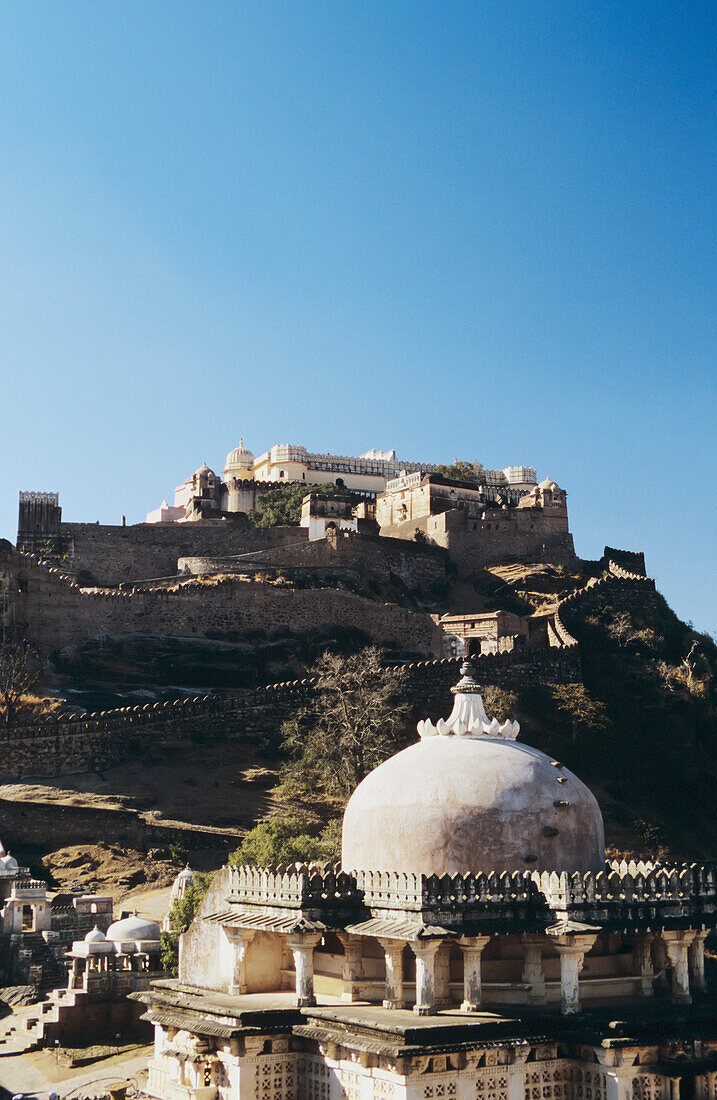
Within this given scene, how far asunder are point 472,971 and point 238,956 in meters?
4.18

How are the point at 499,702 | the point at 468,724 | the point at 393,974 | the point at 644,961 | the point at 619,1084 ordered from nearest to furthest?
the point at 619,1084, the point at 393,974, the point at 644,961, the point at 468,724, the point at 499,702

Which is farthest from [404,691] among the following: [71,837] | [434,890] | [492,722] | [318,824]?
[434,890]

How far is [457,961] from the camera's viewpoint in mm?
19031

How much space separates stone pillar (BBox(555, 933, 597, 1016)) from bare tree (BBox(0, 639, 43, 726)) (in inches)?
1097

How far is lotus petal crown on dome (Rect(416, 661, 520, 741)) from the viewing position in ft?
69.7

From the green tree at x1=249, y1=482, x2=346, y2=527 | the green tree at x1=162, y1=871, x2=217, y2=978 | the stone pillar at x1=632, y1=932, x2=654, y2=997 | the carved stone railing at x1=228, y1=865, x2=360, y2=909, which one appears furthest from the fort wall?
the stone pillar at x1=632, y1=932, x2=654, y2=997

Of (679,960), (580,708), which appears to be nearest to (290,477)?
(580,708)

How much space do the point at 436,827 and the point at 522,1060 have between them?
11.6 feet

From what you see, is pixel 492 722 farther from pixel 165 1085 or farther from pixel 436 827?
pixel 165 1085

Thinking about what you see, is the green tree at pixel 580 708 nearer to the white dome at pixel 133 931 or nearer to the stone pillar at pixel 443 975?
the white dome at pixel 133 931

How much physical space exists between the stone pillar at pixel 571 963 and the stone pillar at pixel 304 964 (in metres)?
3.67

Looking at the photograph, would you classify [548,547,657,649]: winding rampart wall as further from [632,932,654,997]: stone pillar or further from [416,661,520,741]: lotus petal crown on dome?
[632,932,654,997]: stone pillar

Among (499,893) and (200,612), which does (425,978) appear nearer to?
(499,893)

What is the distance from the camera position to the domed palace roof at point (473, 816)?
63.0 ft
